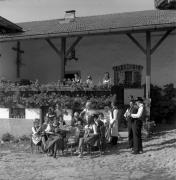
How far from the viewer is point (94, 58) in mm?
17594

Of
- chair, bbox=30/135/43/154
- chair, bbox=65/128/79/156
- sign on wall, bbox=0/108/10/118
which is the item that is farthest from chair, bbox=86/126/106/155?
sign on wall, bbox=0/108/10/118

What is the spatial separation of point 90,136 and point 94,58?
666cm

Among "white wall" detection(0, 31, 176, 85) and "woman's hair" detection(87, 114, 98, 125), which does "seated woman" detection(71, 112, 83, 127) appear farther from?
"white wall" detection(0, 31, 176, 85)

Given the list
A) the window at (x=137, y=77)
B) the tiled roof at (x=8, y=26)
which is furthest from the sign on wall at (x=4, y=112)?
the window at (x=137, y=77)

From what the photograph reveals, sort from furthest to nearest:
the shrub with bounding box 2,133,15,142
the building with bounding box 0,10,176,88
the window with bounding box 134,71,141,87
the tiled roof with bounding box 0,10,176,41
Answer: the window with bounding box 134,71,141,87 → the building with bounding box 0,10,176,88 → the shrub with bounding box 2,133,15,142 → the tiled roof with bounding box 0,10,176,41

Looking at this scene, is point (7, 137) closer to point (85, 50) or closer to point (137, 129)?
point (85, 50)

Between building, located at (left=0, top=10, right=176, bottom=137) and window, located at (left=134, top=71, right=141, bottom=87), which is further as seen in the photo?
window, located at (left=134, top=71, right=141, bottom=87)

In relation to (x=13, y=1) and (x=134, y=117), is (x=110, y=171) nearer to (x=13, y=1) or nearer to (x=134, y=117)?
(x=134, y=117)

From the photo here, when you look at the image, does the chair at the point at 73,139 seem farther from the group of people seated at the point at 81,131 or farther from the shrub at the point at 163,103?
the shrub at the point at 163,103

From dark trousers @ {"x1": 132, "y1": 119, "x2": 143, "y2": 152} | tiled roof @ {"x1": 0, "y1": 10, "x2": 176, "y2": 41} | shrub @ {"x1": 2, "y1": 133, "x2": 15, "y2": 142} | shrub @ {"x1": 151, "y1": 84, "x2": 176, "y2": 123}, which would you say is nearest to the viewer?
dark trousers @ {"x1": 132, "y1": 119, "x2": 143, "y2": 152}

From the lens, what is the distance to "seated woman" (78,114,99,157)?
449 inches

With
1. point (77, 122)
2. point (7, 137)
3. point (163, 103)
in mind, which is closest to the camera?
point (77, 122)

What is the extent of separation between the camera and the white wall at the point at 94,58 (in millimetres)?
16531

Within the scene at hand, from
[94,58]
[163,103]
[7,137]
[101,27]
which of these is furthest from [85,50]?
[7,137]
